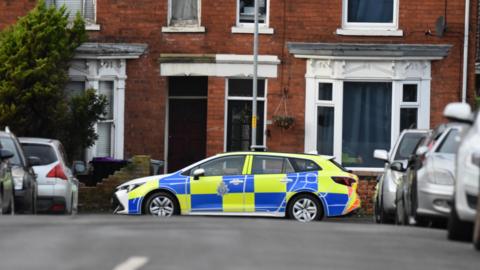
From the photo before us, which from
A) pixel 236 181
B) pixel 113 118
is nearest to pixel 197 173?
pixel 236 181

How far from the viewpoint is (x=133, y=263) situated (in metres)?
9.79

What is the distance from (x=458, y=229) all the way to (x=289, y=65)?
1858 centimetres

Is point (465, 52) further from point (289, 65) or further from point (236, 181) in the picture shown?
point (236, 181)

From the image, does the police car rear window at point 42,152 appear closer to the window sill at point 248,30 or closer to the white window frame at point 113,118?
the white window frame at point 113,118

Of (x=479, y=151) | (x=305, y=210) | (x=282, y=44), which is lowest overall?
(x=305, y=210)

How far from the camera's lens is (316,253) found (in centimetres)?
1073

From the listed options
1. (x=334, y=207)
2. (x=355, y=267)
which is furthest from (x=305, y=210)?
(x=355, y=267)

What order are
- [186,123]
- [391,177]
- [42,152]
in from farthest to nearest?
[186,123], [42,152], [391,177]

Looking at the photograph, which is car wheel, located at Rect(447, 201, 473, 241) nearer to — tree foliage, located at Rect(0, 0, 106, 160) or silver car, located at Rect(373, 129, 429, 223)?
silver car, located at Rect(373, 129, 429, 223)

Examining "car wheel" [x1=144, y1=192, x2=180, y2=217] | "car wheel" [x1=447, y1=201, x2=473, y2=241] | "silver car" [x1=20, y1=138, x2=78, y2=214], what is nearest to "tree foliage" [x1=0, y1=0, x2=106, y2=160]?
"car wheel" [x1=144, y1=192, x2=180, y2=217]

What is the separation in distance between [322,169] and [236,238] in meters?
12.3

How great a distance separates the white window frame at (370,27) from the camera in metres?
30.3

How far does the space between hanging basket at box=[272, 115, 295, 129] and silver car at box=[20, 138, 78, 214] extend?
31.1ft

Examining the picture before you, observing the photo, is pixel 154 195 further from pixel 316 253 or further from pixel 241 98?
pixel 316 253
